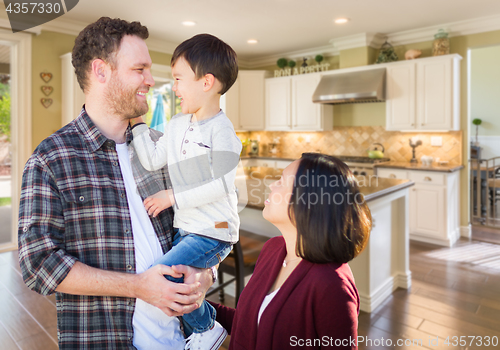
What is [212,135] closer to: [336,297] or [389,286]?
[336,297]

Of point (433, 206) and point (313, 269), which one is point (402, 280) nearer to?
point (433, 206)

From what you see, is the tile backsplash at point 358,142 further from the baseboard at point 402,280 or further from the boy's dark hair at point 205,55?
the boy's dark hair at point 205,55

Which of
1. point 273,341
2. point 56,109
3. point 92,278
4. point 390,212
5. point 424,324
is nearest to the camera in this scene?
point 92,278

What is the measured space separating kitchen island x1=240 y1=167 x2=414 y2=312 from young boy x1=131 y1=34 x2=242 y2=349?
1.44 metres

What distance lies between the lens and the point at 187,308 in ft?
2.85

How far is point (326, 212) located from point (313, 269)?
165mm

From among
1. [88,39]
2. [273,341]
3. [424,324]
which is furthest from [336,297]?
[424,324]

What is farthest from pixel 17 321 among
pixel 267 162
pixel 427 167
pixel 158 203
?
pixel 427 167

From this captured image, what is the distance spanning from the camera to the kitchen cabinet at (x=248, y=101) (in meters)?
6.61

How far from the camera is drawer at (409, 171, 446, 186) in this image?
4.52 m

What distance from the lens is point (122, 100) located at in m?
0.92

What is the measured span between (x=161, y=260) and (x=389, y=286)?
275cm

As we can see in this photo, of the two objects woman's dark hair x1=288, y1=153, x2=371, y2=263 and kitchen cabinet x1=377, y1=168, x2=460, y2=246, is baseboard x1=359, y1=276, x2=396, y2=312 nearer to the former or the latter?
kitchen cabinet x1=377, y1=168, x2=460, y2=246

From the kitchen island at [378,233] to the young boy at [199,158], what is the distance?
1439 mm
